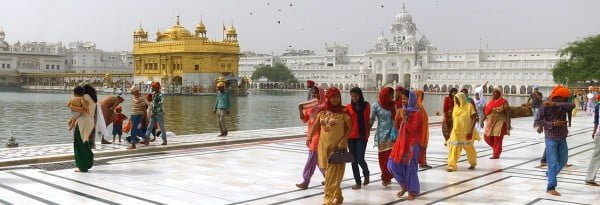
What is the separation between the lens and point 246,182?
7.17 metres

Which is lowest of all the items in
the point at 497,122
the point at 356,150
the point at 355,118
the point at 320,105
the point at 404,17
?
the point at 356,150

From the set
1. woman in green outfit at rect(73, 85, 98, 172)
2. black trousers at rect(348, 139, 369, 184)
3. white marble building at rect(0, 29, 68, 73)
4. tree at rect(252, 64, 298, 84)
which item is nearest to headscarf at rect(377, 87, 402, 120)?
black trousers at rect(348, 139, 369, 184)

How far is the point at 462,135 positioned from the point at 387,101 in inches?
78.3

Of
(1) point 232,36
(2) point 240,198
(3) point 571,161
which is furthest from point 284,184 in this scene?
(1) point 232,36

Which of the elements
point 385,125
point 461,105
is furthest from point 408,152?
point 461,105

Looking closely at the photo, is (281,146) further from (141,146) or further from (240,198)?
(240,198)

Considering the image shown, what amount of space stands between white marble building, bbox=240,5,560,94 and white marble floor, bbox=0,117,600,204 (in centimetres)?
7638

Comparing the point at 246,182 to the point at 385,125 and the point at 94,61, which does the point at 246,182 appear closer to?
the point at 385,125

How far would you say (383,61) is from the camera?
347 ft

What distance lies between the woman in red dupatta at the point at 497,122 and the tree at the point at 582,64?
1446 inches

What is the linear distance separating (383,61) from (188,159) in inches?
3876

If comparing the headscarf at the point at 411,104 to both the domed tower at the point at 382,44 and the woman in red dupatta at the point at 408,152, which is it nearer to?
the woman in red dupatta at the point at 408,152

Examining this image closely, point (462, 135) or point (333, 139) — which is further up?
point (333, 139)

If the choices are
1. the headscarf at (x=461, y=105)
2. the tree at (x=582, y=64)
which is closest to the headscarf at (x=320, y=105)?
the headscarf at (x=461, y=105)
